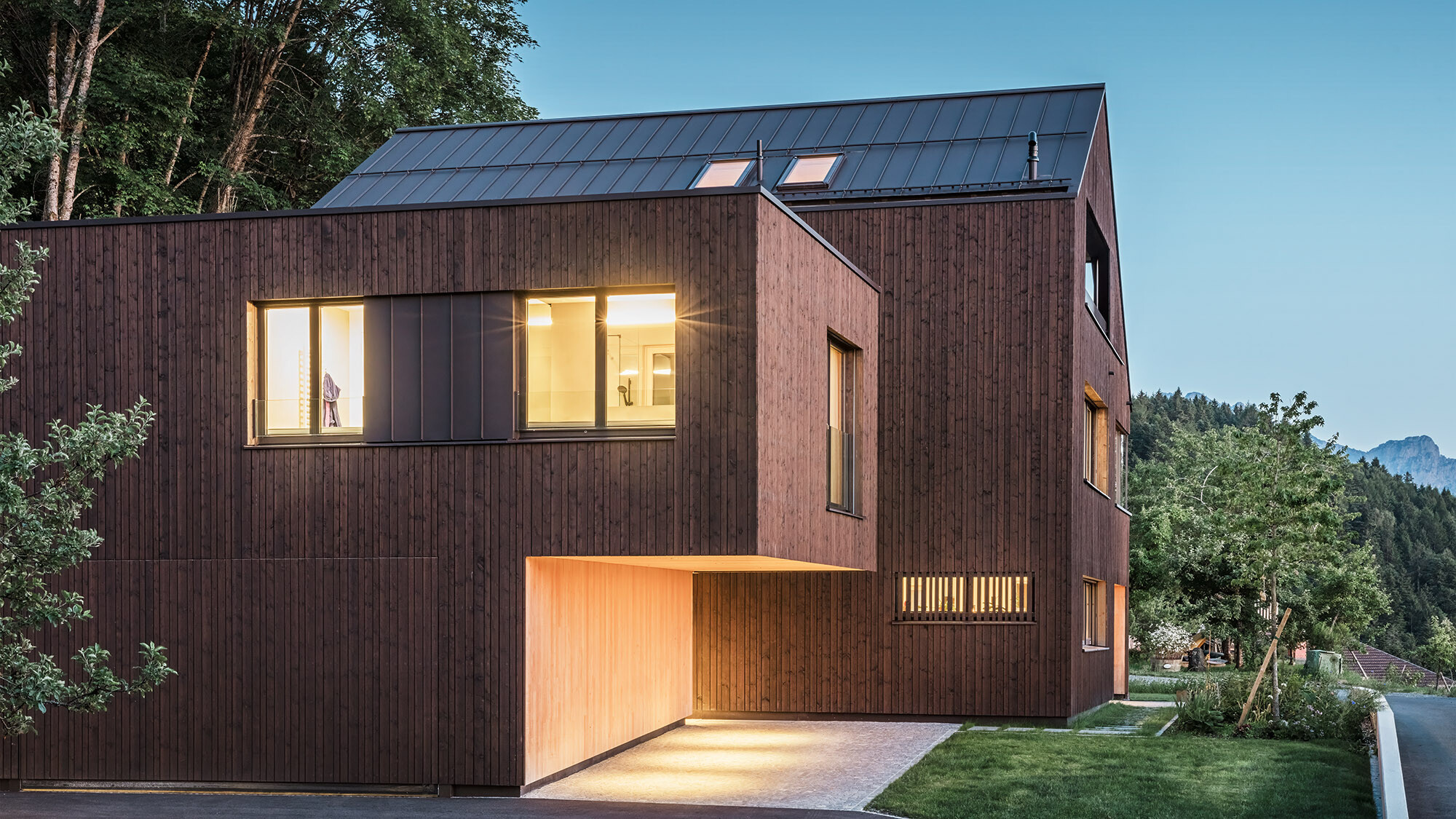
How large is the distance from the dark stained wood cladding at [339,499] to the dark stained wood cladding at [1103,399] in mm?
6781

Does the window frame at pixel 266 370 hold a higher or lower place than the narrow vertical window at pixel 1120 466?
higher

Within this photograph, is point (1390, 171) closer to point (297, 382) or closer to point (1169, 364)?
point (1169, 364)

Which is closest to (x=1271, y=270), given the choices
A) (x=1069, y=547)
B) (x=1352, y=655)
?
(x=1352, y=655)

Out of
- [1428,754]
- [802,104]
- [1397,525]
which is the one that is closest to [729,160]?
[802,104]

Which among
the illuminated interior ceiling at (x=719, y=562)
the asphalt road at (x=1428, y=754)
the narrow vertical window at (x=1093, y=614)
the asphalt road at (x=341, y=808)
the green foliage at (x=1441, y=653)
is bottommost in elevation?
the green foliage at (x=1441, y=653)

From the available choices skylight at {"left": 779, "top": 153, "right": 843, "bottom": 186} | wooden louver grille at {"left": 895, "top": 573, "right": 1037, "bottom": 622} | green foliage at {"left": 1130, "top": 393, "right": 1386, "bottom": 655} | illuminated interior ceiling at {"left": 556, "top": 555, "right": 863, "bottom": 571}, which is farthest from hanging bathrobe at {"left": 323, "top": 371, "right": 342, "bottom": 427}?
green foliage at {"left": 1130, "top": 393, "right": 1386, "bottom": 655}

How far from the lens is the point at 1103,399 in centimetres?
2103

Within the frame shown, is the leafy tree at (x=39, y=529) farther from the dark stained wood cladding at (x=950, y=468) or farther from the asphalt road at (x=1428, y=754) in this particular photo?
the asphalt road at (x=1428, y=754)

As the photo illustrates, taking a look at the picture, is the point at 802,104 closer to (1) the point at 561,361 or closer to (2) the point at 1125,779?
(1) the point at 561,361

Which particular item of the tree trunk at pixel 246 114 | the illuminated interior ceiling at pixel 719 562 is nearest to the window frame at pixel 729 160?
the illuminated interior ceiling at pixel 719 562

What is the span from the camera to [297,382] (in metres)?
12.8

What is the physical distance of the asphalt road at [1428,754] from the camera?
40.7 feet

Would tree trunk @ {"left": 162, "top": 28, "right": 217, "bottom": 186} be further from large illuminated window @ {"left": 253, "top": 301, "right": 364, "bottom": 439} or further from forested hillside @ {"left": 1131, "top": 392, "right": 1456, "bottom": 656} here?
forested hillside @ {"left": 1131, "top": 392, "right": 1456, "bottom": 656}

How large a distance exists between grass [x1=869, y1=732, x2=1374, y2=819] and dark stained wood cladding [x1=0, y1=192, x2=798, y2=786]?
8.88 ft
